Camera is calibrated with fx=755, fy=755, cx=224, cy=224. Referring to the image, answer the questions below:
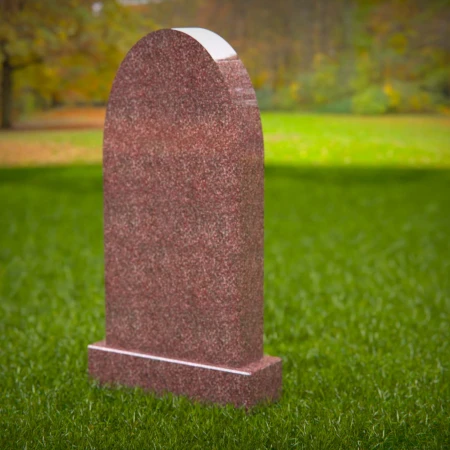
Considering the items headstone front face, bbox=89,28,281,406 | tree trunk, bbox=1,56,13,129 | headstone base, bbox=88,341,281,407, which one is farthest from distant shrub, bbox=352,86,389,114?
headstone base, bbox=88,341,281,407

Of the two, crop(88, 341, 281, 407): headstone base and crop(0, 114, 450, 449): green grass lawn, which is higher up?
crop(88, 341, 281, 407): headstone base

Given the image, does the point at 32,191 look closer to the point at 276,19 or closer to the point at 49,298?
the point at 276,19

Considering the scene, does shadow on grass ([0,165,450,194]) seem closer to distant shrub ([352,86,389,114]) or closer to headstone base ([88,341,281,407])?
distant shrub ([352,86,389,114])

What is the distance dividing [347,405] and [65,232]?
6483 millimetres

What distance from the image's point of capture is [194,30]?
162 inches

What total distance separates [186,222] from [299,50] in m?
10.9

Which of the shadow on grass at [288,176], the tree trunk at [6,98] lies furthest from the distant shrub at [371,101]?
the tree trunk at [6,98]

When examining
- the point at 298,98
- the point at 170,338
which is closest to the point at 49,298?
the point at 170,338

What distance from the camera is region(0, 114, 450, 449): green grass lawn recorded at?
3814 mm

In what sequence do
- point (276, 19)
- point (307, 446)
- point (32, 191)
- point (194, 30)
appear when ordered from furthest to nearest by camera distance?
point (276, 19), point (32, 191), point (194, 30), point (307, 446)

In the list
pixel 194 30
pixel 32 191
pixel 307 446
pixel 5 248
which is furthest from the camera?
pixel 32 191

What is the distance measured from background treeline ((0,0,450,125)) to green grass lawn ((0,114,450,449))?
0.63 metres

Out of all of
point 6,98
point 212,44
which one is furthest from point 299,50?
point 212,44

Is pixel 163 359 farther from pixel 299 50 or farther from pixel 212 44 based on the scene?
pixel 299 50
